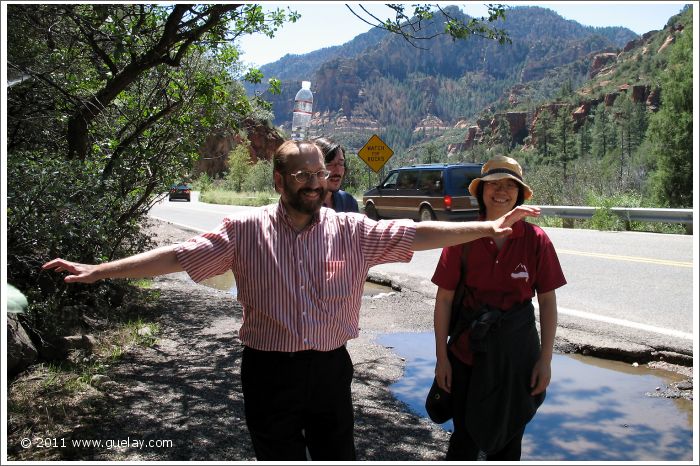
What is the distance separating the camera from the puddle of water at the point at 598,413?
462 cm

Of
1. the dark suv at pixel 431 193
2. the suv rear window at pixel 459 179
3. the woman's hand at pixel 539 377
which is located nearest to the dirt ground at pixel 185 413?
the woman's hand at pixel 539 377

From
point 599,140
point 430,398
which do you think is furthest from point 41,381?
point 599,140

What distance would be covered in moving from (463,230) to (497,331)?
54 centimetres

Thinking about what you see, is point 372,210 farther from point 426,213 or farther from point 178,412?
point 178,412

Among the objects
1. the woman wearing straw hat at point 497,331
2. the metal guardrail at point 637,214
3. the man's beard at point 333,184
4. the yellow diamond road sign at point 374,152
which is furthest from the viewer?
the yellow diamond road sign at point 374,152

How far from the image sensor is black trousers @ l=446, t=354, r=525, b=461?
3.30 meters

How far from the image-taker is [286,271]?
2.84 meters

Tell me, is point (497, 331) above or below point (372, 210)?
below

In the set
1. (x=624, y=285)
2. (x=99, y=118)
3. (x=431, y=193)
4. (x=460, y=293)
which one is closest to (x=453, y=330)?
(x=460, y=293)

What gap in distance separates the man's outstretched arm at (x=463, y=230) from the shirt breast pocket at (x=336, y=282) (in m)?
0.33

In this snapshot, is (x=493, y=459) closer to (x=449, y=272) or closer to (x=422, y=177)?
(x=449, y=272)

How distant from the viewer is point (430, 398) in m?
3.46

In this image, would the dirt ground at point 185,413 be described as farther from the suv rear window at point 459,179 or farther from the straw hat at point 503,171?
the suv rear window at point 459,179

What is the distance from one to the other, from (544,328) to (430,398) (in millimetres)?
633
